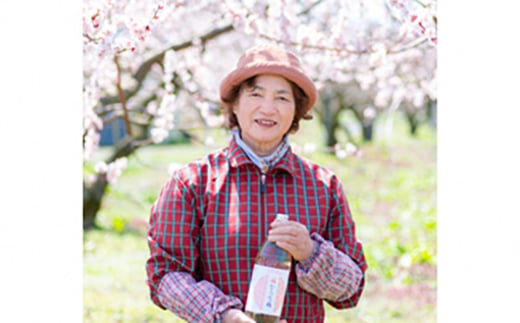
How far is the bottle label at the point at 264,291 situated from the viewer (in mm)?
1938

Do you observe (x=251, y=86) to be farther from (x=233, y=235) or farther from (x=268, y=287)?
(x=268, y=287)

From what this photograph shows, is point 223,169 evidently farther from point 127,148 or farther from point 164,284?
point 127,148

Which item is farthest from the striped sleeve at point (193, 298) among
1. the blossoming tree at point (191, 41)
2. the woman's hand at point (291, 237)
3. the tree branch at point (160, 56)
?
the tree branch at point (160, 56)

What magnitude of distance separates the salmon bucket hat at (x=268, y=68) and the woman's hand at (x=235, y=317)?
28.1 inches

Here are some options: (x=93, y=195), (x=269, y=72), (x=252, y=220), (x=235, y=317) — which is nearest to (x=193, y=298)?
(x=235, y=317)

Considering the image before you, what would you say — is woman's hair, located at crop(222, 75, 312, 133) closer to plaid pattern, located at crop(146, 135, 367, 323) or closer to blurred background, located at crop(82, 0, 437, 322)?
plaid pattern, located at crop(146, 135, 367, 323)

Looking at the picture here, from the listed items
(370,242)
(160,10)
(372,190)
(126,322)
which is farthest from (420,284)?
(372,190)

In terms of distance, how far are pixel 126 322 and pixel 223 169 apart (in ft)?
9.84

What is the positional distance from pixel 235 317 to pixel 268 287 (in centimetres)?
13

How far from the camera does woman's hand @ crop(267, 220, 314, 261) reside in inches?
76.3

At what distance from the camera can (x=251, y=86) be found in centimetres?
206

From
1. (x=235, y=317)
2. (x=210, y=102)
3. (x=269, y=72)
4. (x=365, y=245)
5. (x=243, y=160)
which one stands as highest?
(x=210, y=102)

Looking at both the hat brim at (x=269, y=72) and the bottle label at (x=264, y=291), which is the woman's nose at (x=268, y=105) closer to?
the hat brim at (x=269, y=72)

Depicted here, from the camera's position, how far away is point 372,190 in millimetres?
10664
